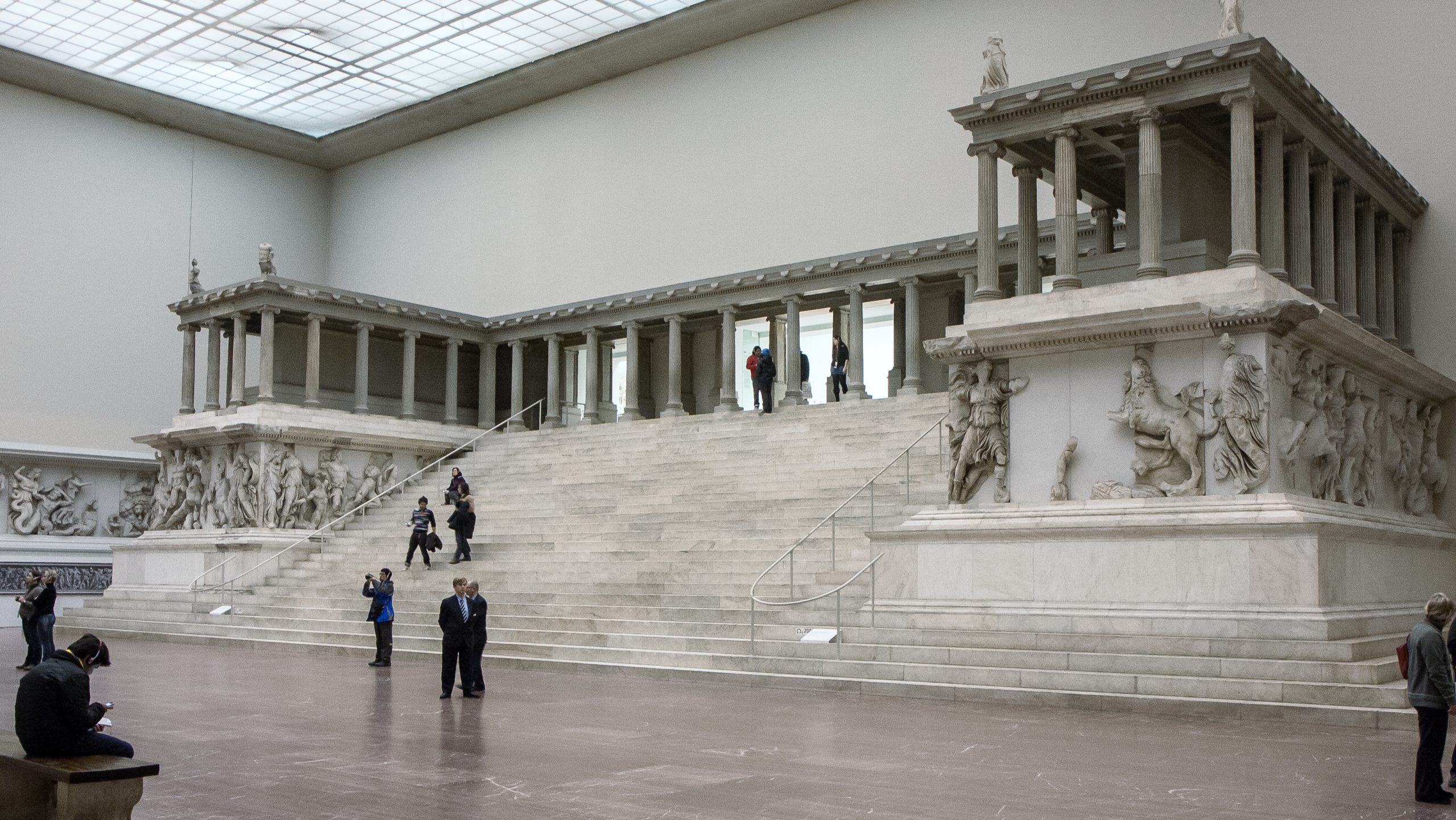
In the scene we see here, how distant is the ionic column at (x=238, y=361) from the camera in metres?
32.6

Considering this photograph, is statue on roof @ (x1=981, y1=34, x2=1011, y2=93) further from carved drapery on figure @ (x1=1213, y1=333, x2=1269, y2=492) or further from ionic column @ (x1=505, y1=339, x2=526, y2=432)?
ionic column @ (x1=505, y1=339, x2=526, y2=432)

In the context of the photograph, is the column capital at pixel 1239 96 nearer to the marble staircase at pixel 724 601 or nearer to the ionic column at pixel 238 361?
the marble staircase at pixel 724 601

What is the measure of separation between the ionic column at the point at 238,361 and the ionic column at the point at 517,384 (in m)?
7.32

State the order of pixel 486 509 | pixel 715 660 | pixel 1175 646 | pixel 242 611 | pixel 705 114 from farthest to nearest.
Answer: pixel 705 114 → pixel 486 509 → pixel 242 611 → pixel 715 660 → pixel 1175 646

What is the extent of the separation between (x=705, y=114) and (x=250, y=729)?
29.1 m

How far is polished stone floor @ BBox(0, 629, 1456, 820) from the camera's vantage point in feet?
28.5

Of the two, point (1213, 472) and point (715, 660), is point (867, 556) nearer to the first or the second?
point (715, 660)

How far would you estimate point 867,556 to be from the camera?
20.3 meters

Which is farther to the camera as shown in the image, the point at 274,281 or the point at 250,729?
the point at 274,281

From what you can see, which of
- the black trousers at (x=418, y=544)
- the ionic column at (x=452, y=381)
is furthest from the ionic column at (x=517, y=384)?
the black trousers at (x=418, y=544)

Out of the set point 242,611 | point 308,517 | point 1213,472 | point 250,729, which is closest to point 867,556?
point 1213,472

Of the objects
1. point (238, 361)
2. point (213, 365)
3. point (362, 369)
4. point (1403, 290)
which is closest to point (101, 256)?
point (213, 365)

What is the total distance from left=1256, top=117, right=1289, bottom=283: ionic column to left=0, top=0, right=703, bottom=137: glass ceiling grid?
21609 millimetres

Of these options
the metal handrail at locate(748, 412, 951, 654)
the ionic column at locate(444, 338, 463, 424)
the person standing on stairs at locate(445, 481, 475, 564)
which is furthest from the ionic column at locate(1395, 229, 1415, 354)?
the ionic column at locate(444, 338, 463, 424)
